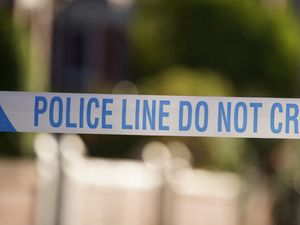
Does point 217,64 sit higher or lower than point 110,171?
higher

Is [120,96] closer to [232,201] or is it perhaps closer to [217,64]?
[232,201]

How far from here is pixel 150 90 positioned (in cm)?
2052

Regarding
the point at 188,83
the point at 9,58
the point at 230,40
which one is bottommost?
the point at 9,58

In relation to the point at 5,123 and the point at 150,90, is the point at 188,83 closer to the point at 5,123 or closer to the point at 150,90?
the point at 150,90

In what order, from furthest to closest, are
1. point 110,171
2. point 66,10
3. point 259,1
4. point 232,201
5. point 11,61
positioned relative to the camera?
point 66,10 → point 259,1 → point 11,61 → point 232,201 → point 110,171

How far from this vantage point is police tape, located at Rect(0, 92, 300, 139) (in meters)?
3.35

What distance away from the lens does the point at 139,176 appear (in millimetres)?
12781

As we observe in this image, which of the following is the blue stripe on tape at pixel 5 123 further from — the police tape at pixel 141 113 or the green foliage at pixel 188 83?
the green foliage at pixel 188 83

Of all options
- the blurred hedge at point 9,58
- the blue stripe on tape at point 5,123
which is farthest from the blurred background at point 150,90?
the blue stripe on tape at point 5,123

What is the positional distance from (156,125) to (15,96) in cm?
46

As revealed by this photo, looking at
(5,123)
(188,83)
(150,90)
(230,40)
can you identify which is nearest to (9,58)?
(188,83)

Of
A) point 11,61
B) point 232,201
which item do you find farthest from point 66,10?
point 232,201

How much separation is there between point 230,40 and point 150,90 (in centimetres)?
188

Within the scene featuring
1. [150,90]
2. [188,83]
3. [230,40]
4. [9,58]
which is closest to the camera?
[9,58]
